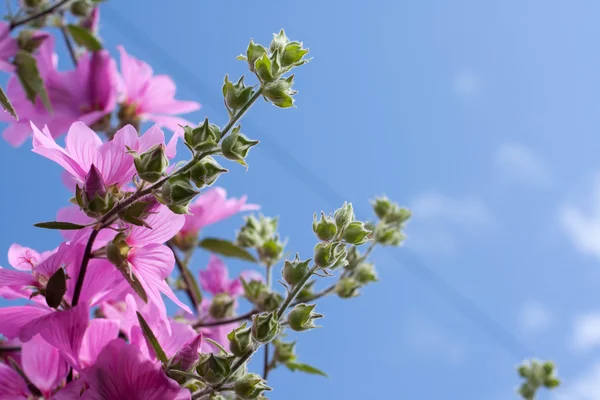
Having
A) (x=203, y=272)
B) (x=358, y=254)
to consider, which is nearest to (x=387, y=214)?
(x=358, y=254)

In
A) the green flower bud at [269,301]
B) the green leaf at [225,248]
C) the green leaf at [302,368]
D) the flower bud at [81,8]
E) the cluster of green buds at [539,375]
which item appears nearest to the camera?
the green flower bud at [269,301]

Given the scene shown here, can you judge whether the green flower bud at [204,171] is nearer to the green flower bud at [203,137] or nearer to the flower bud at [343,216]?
the green flower bud at [203,137]

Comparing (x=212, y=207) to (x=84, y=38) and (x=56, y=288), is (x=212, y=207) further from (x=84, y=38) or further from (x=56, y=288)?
(x=56, y=288)

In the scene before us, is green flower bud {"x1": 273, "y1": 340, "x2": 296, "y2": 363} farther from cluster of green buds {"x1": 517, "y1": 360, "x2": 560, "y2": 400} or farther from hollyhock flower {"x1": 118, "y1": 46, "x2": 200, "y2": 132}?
cluster of green buds {"x1": 517, "y1": 360, "x2": 560, "y2": 400}

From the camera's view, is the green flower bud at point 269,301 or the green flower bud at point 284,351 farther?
the green flower bud at point 284,351

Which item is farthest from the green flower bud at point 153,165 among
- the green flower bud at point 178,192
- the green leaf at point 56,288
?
the green leaf at point 56,288

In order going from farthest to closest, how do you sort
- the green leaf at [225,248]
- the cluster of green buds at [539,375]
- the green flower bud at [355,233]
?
the cluster of green buds at [539,375], the green leaf at [225,248], the green flower bud at [355,233]

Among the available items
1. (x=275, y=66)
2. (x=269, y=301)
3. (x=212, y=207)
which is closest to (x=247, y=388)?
(x=275, y=66)
